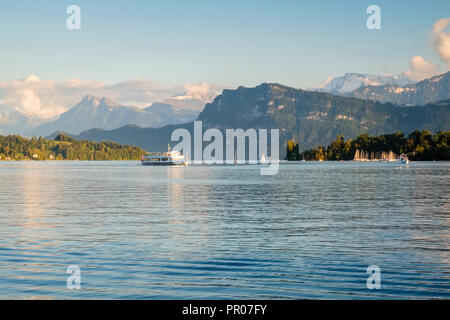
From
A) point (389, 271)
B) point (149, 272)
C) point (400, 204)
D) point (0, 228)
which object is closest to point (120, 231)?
point (0, 228)

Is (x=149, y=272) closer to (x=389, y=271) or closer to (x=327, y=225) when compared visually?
(x=389, y=271)

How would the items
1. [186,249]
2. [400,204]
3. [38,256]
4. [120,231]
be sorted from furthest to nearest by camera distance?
[400,204], [120,231], [186,249], [38,256]

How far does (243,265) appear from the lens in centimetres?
2633

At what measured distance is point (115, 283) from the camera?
74.5 ft

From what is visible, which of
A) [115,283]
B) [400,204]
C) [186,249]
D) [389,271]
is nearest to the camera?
[115,283]

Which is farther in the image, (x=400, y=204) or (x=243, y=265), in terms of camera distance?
(x=400, y=204)

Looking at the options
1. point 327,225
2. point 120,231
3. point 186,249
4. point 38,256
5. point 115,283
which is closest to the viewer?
point 115,283

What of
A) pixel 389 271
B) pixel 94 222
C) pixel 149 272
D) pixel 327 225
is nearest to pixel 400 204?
pixel 327 225

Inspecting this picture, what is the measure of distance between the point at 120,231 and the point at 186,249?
9470mm

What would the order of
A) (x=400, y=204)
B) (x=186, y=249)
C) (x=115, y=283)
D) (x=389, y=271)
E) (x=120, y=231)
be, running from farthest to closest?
(x=400, y=204), (x=120, y=231), (x=186, y=249), (x=389, y=271), (x=115, y=283)
